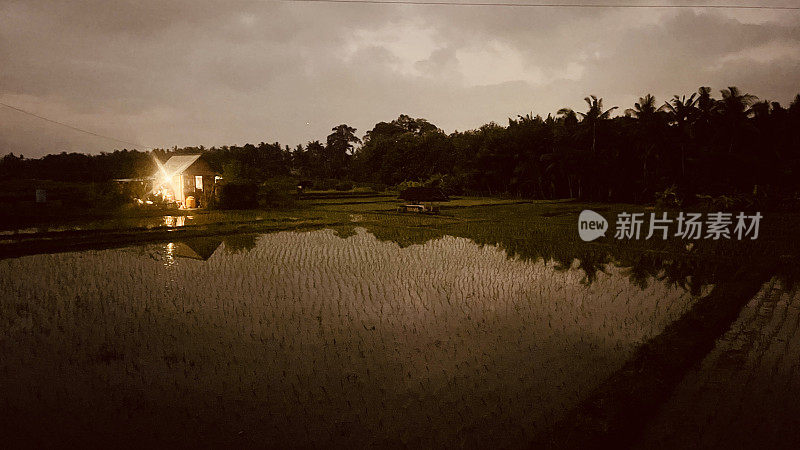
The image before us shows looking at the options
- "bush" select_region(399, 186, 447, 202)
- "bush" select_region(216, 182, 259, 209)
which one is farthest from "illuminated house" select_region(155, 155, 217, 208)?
"bush" select_region(399, 186, 447, 202)

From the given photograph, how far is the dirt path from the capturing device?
3756 mm

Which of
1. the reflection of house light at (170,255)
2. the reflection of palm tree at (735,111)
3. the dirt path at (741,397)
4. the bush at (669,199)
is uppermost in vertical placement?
the reflection of palm tree at (735,111)

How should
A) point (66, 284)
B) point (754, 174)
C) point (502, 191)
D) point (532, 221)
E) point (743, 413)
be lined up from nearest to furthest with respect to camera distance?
point (743, 413)
point (66, 284)
point (532, 221)
point (754, 174)
point (502, 191)

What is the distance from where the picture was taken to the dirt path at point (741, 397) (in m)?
3.76

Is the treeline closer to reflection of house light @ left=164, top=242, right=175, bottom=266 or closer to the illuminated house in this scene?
the illuminated house

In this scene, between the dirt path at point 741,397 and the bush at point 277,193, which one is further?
the bush at point 277,193

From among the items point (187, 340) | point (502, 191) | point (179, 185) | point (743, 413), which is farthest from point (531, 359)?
point (502, 191)

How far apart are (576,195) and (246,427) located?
32858mm

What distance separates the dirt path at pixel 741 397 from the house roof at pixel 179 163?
2699cm

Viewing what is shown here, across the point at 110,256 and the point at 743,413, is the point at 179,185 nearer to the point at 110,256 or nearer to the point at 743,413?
the point at 110,256

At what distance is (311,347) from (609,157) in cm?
2813

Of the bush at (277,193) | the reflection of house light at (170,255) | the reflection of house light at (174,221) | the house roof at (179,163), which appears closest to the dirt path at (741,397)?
the reflection of house light at (170,255)

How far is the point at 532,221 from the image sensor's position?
1902 centimetres

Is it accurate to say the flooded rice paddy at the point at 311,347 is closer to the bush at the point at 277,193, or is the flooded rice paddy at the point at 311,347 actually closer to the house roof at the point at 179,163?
the bush at the point at 277,193
